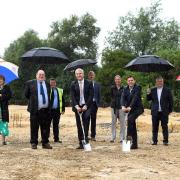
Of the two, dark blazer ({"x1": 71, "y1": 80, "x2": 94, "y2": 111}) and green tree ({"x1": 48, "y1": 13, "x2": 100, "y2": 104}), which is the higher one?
green tree ({"x1": 48, "y1": 13, "x2": 100, "y2": 104})

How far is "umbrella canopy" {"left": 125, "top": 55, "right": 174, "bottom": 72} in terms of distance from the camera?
12758mm

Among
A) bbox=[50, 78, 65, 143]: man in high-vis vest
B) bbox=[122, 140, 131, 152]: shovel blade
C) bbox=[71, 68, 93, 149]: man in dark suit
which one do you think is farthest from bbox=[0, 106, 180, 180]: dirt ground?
bbox=[50, 78, 65, 143]: man in high-vis vest

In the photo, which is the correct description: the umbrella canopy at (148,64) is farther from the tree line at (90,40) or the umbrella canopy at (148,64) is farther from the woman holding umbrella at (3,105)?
the tree line at (90,40)

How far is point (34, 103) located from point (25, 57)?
8.26 ft

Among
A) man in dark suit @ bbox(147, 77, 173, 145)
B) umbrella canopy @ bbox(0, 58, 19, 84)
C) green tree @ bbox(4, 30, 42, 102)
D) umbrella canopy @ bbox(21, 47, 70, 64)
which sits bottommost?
man in dark suit @ bbox(147, 77, 173, 145)

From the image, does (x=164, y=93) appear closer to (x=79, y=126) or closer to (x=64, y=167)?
(x=79, y=126)

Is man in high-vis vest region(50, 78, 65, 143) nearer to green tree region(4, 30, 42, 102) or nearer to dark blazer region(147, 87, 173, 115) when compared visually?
dark blazer region(147, 87, 173, 115)

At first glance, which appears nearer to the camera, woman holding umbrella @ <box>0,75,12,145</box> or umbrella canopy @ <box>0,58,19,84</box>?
woman holding umbrella @ <box>0,75,12,145</box>

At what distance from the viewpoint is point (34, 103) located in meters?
11.2

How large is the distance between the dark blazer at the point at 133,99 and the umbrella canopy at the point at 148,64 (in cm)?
101

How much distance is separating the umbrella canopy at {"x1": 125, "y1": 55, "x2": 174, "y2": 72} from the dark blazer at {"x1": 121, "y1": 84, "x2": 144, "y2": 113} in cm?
101

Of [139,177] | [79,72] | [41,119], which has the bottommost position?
[139,177]

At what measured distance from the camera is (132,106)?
1184 centimetres

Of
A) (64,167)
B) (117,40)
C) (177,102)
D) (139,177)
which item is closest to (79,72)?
(64,167)
